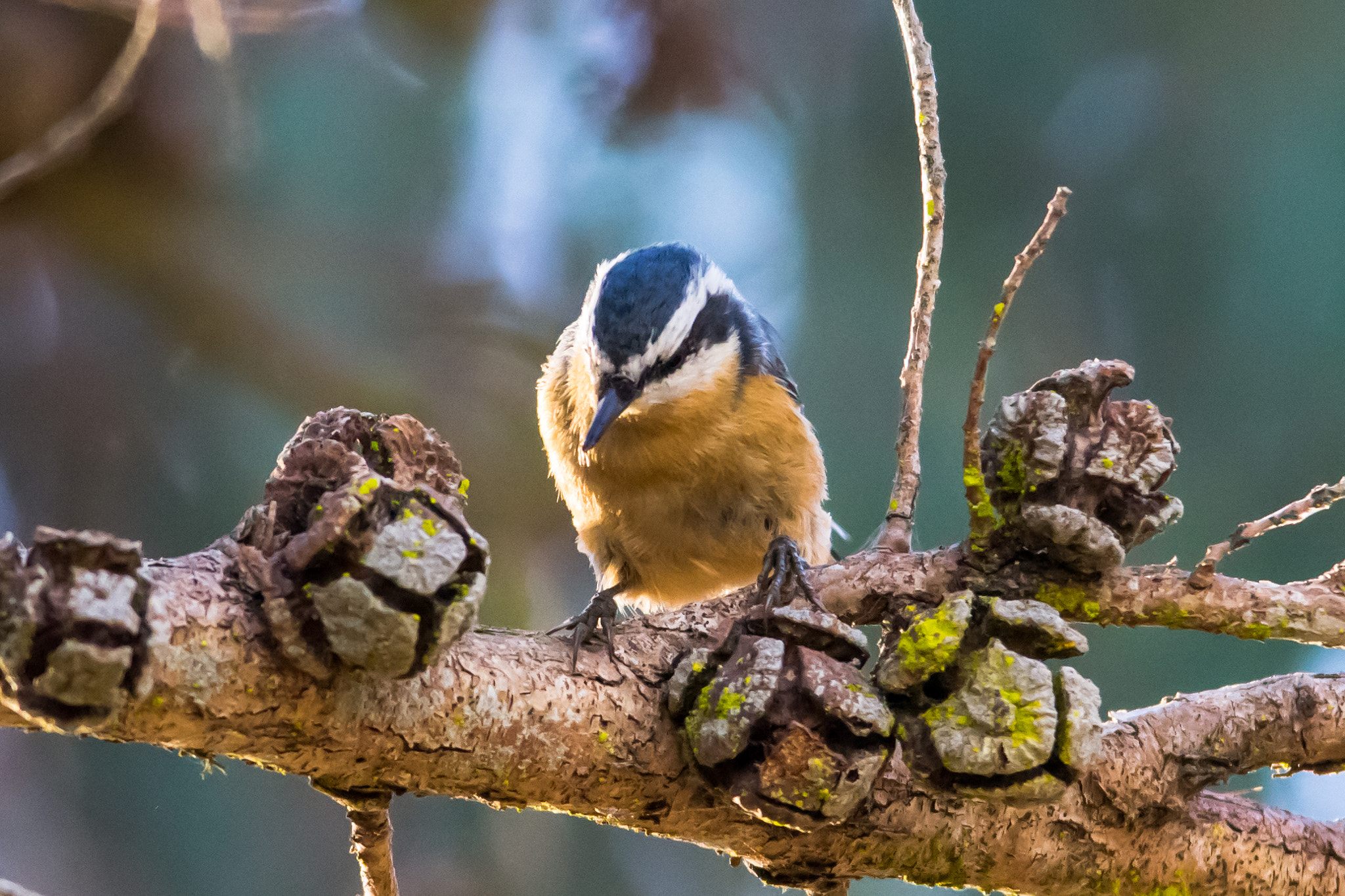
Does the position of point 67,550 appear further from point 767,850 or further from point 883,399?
point 883,399

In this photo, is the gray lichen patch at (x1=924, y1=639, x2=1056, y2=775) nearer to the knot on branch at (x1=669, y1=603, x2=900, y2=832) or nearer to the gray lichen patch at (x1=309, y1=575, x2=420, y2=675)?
the knot on branch at (x1=669, y1=603, x2=900, y2=832)

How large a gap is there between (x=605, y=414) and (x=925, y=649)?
0.65 meters

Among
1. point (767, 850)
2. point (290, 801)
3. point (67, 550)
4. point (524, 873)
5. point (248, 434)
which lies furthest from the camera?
point (524, 873)

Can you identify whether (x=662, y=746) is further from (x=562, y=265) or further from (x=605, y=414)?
(x=562, y=265)

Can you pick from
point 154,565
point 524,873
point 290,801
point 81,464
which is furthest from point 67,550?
point 524,873

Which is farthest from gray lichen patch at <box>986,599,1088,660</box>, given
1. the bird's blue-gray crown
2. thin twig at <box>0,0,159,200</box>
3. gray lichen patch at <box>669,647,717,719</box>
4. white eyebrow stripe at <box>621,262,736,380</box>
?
thin twig at <box>0,0,159,200</box>

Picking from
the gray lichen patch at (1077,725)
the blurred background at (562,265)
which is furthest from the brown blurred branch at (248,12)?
the gray lichen patch at (1077,725)

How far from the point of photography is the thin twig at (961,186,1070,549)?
0.80 metres

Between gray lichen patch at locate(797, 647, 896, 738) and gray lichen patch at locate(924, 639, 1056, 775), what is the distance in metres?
0.04

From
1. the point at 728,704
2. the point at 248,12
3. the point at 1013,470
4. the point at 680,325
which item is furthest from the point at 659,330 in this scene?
the point at 248,12

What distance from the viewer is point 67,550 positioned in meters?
0.58

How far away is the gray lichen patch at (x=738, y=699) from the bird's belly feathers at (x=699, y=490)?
2.29 feet

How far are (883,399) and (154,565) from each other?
2.01 m

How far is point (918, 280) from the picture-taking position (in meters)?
0.98
